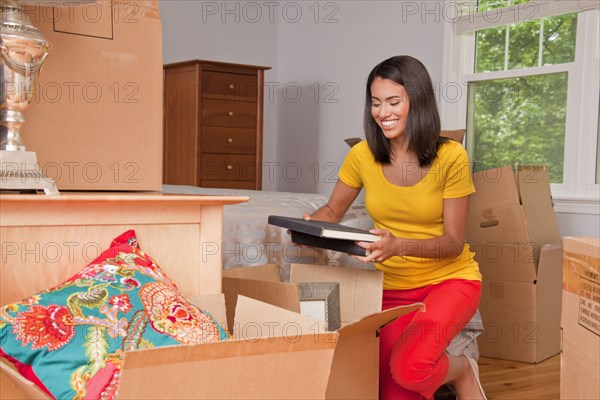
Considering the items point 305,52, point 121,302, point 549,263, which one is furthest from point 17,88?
point 305,52

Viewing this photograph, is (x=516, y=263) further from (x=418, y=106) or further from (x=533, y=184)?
(x=418, y=106)

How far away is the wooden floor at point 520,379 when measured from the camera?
2.30 meters

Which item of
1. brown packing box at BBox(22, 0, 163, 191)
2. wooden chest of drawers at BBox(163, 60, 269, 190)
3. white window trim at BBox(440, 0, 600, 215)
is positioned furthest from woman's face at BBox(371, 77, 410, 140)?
wooden chest of drawers at BBox(163, 60, 269, 190)

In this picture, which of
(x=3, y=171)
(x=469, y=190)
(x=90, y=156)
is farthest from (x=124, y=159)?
(x=469, y=190)

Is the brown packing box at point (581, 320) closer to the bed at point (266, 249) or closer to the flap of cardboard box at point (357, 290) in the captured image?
the flap of cardboard box at point (357, 290)

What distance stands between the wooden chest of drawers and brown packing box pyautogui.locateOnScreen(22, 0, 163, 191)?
9.54ft

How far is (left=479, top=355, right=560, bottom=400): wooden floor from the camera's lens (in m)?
2.30

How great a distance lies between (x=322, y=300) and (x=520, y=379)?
115cm

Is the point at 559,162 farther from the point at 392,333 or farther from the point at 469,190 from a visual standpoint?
the point at 392,333

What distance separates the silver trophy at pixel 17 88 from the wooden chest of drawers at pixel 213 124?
3.10 metres

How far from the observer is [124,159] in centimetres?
137

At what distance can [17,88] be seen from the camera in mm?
1174

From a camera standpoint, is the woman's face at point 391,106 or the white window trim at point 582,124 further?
the white window trim at point 582,124

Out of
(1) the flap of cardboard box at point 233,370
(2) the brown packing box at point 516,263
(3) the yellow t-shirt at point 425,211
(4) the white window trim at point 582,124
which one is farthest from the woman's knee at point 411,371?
(4) the white window trim at point 582,124
